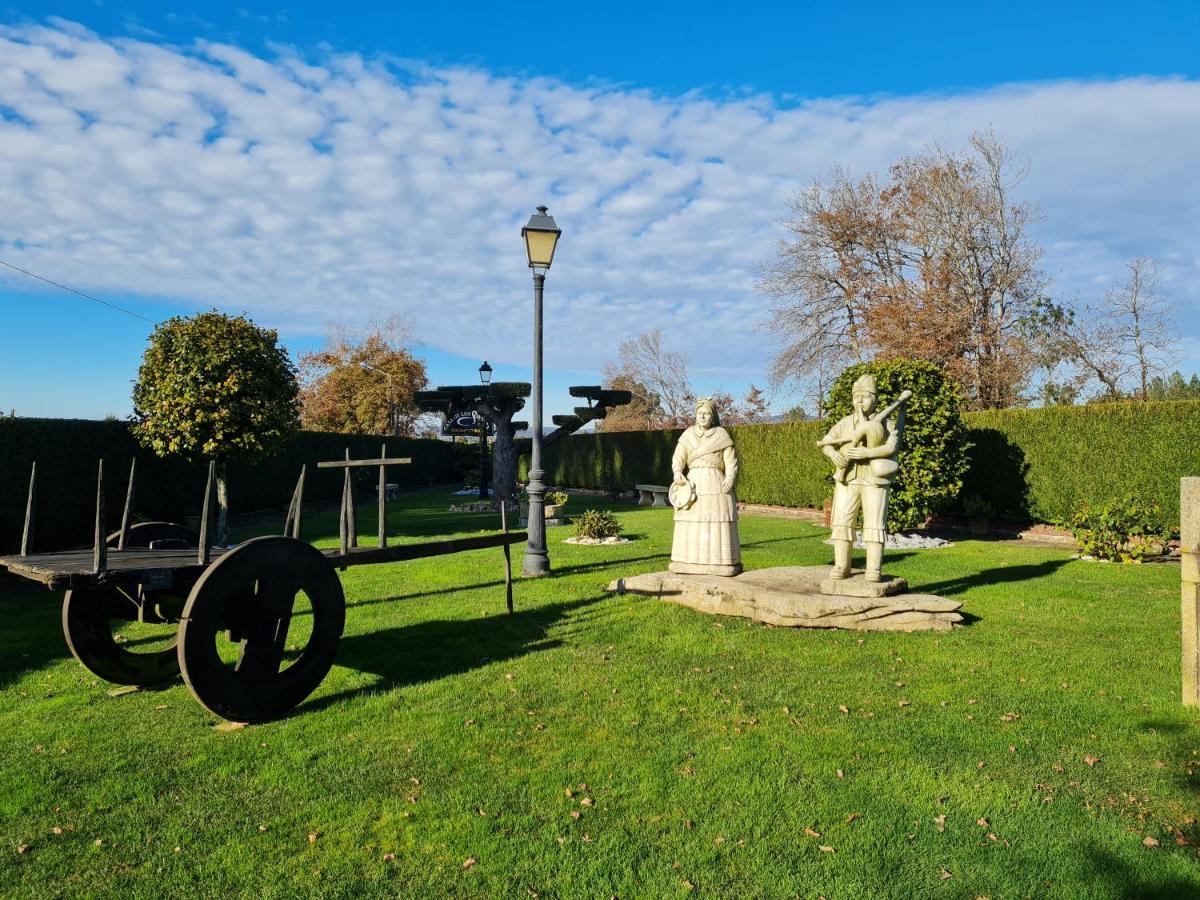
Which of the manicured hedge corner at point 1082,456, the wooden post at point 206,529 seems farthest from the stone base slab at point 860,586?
the manicured hedge corner at point 1082,456

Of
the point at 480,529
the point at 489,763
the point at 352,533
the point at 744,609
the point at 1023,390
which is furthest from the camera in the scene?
the point at 1023,390

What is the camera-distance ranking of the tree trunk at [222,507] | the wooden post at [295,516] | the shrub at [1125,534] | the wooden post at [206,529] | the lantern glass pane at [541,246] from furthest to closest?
the tree trunk at [222,507], the shrub at [1125,534], the lantern glass pane at [541,246], the wooden post at [295,516], the wooden post at [206,529]

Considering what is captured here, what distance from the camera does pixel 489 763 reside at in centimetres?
434

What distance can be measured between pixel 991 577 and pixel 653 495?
15324 millimetres

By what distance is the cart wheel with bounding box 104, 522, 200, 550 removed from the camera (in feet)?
21.4

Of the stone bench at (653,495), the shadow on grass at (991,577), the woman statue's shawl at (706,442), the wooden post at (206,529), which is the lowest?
the shadow on grass at (991,577)

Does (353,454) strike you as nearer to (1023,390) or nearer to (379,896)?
(1023,390)

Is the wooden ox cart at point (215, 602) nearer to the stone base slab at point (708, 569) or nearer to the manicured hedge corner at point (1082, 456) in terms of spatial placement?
the stone base slab at point (708, 569)

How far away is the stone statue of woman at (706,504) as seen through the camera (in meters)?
8.92

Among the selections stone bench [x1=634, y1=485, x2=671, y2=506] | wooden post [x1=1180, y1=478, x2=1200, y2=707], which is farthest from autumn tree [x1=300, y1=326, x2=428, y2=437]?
wooden post [x1=1180, y1=478, x2=1200, y2=707]

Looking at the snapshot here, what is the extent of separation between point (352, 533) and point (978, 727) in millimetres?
4531

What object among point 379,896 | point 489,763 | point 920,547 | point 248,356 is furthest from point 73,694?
point 920,547

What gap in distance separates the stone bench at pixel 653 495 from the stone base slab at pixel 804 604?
564 inches

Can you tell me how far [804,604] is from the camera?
24.4 feet
